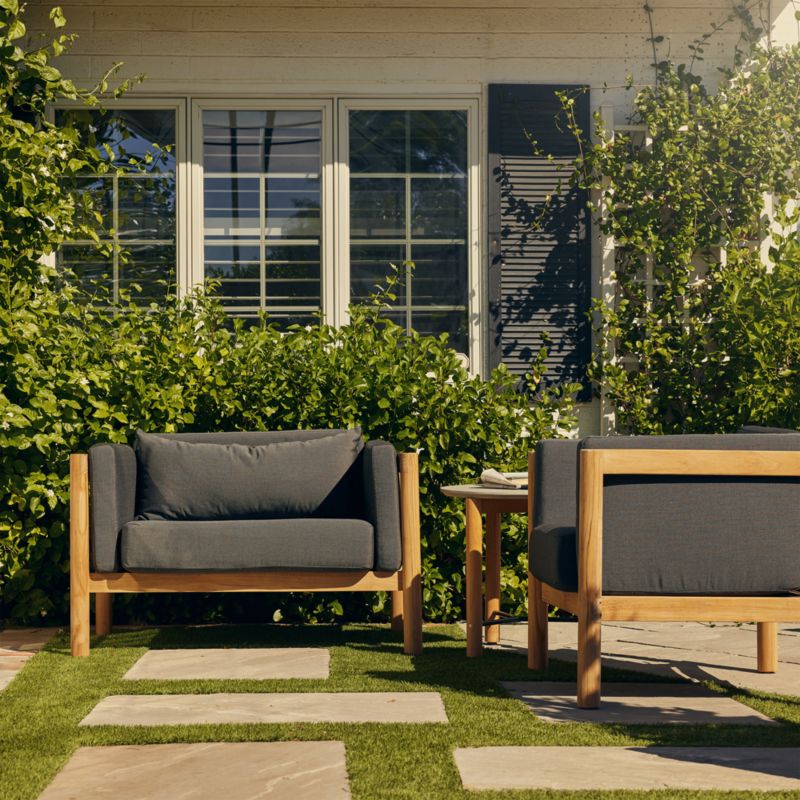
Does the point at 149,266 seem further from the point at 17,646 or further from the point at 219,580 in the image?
the point at 219,580

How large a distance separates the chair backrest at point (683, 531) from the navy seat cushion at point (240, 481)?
5.16 feet

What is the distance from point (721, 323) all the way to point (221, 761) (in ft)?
13.0

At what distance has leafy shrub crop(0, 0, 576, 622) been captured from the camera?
4.91 m

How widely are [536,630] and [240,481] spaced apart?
1.39 m

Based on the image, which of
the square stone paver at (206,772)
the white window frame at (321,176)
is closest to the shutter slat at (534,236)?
the white window frame at (321,176)

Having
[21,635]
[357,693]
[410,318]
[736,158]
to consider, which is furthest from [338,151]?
[357,693]

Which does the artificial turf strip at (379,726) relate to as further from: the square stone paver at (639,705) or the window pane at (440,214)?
the window pane at (440,214)

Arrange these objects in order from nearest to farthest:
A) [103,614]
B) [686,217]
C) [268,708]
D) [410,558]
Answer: [268,708] < [410,558] < [103,614] < [686,217]

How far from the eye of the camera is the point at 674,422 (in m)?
6.30

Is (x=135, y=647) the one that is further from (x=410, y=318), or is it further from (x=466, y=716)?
(x=410, y=318)

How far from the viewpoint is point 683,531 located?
11.6 ft

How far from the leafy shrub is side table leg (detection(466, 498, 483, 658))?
2.42ft

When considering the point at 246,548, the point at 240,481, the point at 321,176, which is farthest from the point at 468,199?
the point at 246,548

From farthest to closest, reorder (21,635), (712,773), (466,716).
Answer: (21,635) < (466,716) < (712,773)
